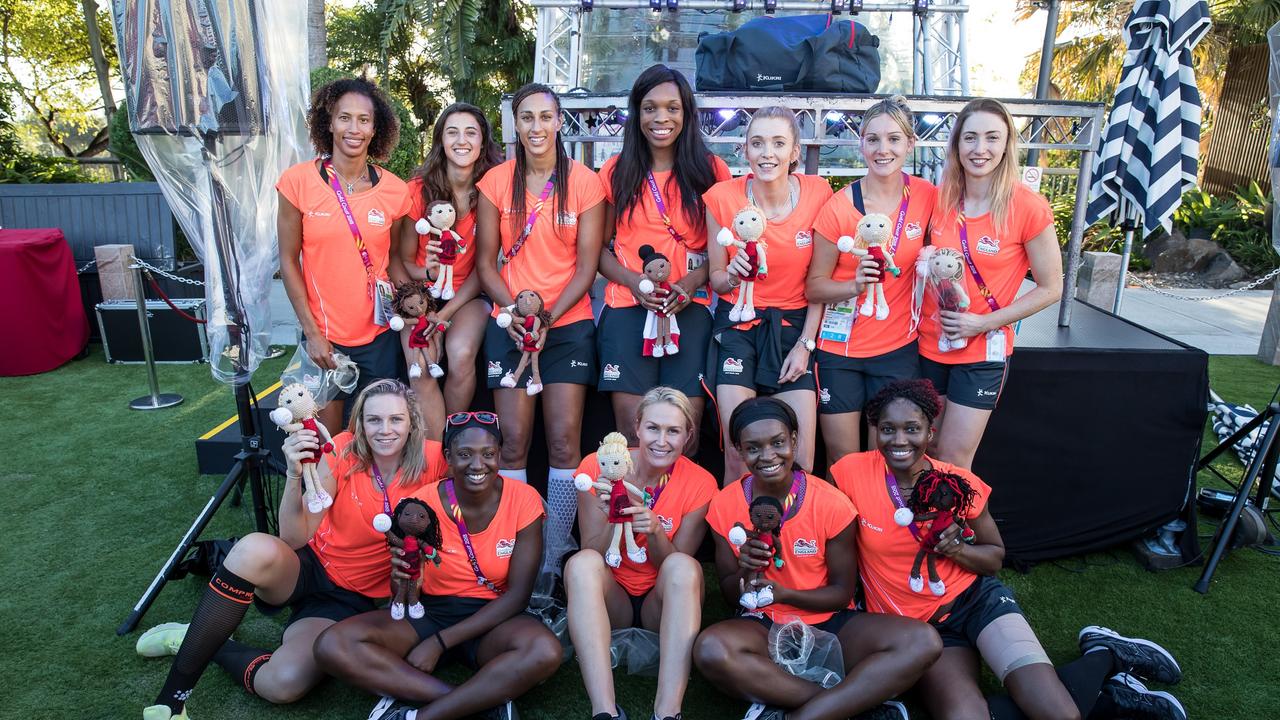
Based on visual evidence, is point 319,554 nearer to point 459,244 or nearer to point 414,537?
point 414,537

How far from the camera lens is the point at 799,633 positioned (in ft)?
9.97

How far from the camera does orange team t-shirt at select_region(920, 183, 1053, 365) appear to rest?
343 centimetres

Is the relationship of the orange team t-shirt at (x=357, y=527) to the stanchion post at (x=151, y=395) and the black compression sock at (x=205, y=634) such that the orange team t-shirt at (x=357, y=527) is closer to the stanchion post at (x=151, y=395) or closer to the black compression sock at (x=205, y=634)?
the black compression sock at (x=205, y=634)

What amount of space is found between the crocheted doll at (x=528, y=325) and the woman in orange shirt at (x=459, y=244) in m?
0.26

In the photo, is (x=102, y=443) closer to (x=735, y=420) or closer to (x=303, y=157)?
(x=303, y=157)

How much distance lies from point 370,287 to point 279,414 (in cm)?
99

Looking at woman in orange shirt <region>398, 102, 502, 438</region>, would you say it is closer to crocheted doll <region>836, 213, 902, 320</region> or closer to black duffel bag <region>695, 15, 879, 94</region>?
crocheted doll <region>836, 213, 902, 320</region>

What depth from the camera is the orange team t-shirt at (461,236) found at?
3.98 m

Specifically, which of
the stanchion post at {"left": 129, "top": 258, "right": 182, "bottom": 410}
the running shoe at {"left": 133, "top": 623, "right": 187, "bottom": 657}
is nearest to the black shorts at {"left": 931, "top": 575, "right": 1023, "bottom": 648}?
the running shoe at {"left": 133, "top": 623, "right": 187, "bottom": 657}

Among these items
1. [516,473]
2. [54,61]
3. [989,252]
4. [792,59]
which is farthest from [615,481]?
[54,61]

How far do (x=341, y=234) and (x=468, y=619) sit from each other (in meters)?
1.80

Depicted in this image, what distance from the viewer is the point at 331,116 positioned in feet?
12.5

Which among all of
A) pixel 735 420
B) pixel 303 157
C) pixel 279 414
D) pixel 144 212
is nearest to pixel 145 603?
pixel 279 414

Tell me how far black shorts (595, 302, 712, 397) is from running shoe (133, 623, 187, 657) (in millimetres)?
2049
